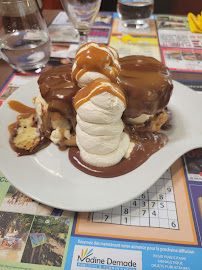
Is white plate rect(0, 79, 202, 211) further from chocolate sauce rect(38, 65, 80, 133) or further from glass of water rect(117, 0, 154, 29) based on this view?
glass of water rect(117, 0, 154, 29)

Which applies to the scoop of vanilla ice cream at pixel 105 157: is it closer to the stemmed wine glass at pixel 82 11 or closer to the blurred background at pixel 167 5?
the stemmed wine glass at pixel 82 11

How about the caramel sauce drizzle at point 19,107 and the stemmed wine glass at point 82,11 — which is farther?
the stemmed wine glass at point 82,11

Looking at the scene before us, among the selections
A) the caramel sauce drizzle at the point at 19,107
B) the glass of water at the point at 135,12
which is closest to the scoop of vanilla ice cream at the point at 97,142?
the caramel sauce drizzle at the point at 19,107

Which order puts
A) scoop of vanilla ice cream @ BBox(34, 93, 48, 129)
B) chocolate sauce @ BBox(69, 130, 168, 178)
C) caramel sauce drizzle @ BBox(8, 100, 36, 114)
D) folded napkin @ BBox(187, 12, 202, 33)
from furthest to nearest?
folded napkin @ BBox(187, 12, 202, 33)
caramel sauce drizzle @ BBox(8, 100, 36, 114)
scoop of vanilla ice cream @ BBox(34, 93, 48, 129)
chocolate sauce @ BBox(69, 130, 168, 178)

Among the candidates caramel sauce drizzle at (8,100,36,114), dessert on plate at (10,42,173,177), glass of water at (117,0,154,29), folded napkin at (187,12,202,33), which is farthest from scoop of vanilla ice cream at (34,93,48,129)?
folded napkin at (187,12,202,33)

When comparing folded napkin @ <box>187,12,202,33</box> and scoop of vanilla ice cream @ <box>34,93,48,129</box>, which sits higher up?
scoop of vanilla ice cream @ <box>34,93,48,129</box>

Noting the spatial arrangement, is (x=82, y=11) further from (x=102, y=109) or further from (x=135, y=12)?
(x=102, y=109)

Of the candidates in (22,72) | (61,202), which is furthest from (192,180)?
(22,72)
